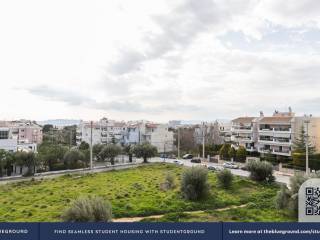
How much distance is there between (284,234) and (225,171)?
2365 centimetres

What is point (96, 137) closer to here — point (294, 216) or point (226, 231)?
point (294, 216)

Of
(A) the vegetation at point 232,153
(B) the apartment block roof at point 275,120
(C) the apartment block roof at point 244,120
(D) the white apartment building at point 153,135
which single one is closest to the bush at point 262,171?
(A) the vegetation at point 232,153

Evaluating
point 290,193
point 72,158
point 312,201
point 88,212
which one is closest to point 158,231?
point 312,201

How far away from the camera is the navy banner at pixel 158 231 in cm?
875

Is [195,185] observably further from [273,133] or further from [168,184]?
[273,133]

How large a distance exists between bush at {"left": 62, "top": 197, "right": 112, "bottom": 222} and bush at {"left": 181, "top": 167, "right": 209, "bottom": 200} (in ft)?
35.2

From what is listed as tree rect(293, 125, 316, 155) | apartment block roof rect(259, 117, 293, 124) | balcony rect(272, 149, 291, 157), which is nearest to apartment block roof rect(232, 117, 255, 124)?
apartment block roof rect(259, 117, 293, 124)

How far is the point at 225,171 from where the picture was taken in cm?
3219

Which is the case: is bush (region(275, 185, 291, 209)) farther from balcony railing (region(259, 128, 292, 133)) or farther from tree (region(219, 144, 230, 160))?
tree (region(219, 144, 230, 160))

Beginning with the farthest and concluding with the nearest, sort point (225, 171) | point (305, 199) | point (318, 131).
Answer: point (318, 131) < point (225, 171) < point (305, 199)

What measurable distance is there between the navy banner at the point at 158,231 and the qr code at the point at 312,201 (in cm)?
177

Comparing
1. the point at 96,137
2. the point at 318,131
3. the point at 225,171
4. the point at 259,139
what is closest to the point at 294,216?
the point at 225,171

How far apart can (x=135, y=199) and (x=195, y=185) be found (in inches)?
187

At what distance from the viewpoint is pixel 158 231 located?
8773 millimetres
